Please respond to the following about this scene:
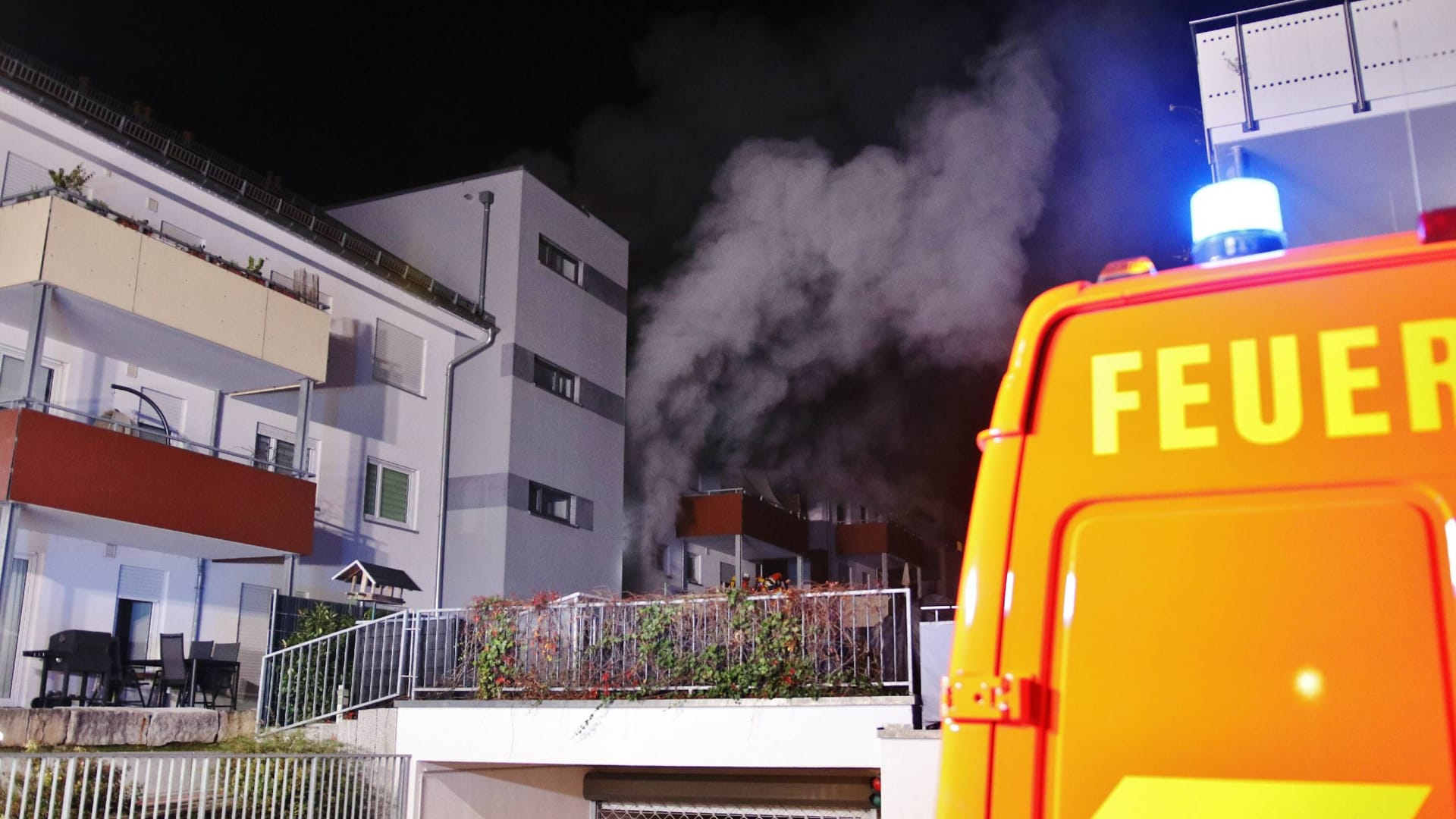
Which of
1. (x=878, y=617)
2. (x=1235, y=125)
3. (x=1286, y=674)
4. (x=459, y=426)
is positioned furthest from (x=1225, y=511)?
(x=459, y=426)

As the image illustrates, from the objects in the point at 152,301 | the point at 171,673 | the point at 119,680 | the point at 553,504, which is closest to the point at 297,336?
the point at 152,301

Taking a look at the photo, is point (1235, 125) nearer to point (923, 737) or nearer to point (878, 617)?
point (923, 737)

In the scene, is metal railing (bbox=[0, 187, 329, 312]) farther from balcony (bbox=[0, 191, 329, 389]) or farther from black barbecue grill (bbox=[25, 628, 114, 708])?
black barbecue grill (bbox=[25, 628, 114, 708])

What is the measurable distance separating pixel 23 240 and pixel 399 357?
8431 mm

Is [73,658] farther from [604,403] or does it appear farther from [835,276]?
[604,403]

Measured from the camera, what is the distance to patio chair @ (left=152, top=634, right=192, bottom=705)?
50.6 ft

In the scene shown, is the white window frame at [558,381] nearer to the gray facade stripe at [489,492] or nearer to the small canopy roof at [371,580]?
the gray facade stripe at [489,492]

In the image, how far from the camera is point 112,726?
13547 millimetres

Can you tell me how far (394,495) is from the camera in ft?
73.3

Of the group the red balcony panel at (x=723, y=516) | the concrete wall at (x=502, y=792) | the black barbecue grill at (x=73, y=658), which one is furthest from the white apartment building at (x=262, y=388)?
the concrete wall at (x=502, y=792)

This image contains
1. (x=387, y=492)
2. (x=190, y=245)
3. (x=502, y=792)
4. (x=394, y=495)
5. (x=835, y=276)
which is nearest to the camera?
(x=502, y=792)

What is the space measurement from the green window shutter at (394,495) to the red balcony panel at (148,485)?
3.22 metres

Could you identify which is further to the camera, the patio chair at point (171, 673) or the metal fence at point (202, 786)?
the patio chair at point (171, 673)

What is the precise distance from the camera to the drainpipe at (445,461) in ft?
74.7
